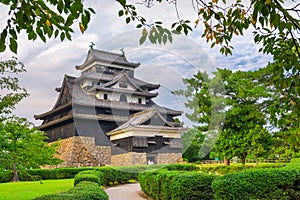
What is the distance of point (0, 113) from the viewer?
294 inches

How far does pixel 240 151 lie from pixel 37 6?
24168 millimetres

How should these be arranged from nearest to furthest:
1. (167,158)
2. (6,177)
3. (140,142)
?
1. (6,177)
2. (140,142)
3. (167,158)

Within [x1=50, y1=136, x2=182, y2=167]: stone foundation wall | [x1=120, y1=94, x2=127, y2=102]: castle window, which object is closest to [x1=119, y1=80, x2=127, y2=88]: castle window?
[x1=120, y1=94, x2=127, y2=102]: castle window

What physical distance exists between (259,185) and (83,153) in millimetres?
25067

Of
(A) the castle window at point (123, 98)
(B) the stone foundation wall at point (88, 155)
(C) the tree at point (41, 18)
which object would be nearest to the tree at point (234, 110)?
(B) the stone foundation wall at point (88, 155)

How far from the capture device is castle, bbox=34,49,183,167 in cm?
2733

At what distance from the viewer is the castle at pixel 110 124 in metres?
27.3

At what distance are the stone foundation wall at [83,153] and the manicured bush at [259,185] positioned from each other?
24.1 m

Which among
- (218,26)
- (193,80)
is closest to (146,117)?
(193,80)

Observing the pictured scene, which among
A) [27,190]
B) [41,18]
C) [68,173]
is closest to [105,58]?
[68,173]

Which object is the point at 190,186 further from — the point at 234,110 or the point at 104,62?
the point at 104,62

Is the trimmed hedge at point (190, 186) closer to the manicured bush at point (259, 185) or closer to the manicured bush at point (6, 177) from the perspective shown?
the manicured bush at point (259, 185)

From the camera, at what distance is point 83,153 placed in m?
29.8

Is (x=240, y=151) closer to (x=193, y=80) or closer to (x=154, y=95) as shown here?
(x=193, y=80)
